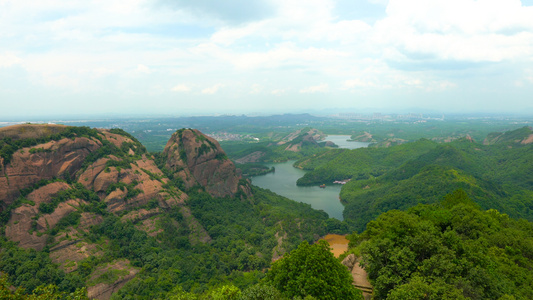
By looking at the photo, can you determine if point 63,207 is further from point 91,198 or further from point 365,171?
point 365,171

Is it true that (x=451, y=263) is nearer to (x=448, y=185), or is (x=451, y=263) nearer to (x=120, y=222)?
(x=120, y=222)

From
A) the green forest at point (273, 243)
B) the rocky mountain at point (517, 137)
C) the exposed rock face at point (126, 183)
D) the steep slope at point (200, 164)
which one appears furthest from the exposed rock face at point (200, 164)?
the rocky mountain at point (517, 137)

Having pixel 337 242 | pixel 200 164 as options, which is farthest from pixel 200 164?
pixel 337 242

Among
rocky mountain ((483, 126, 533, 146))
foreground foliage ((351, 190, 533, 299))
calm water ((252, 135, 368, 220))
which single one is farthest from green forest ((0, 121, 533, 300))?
rocky mountain ((483, 126, 533, 146))

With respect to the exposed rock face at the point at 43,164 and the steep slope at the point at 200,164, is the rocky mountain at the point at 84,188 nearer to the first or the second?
the exposed rock face at the point at 43,164

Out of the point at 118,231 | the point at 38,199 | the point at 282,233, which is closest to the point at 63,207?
the point at 38,199

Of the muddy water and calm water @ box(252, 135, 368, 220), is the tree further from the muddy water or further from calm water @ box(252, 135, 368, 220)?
calm water @ box(252, 135, 368, 220)
